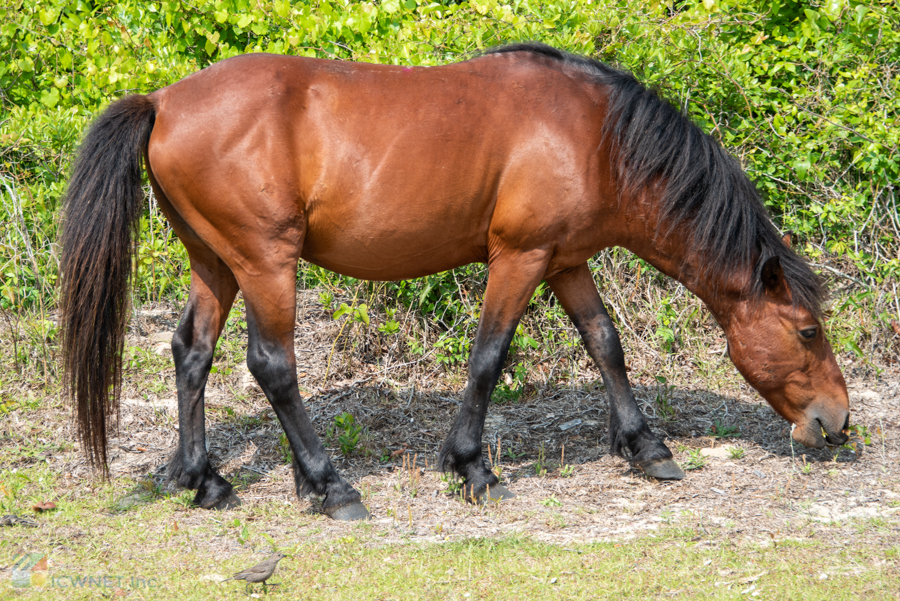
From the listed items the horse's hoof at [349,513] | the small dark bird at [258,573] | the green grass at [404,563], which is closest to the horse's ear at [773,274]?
the green grass at [404,563]

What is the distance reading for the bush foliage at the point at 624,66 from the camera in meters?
5.62

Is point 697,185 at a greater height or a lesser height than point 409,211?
greater

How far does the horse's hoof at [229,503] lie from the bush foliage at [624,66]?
81.4 inches

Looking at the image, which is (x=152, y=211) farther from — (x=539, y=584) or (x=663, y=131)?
(x=539, y=584)

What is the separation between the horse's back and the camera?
3521mm

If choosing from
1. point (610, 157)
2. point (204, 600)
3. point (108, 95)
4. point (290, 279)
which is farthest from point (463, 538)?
point (108, 95)

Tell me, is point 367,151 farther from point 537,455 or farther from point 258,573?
point 537,455

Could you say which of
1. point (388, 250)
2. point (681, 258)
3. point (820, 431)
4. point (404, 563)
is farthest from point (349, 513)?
point (820, 431)

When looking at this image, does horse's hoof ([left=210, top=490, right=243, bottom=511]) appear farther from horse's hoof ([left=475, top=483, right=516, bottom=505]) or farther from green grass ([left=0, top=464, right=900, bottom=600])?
horse's hoof ([left=475, top=483, right=516, bottom=505])

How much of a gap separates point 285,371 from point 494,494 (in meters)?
1.21

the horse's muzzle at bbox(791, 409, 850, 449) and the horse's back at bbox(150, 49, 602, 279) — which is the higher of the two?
the horse's back at bbox(150, 49, 602, 279)

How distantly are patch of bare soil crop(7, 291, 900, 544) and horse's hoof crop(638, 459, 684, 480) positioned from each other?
2.0 inches

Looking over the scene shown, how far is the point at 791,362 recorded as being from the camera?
4.00m

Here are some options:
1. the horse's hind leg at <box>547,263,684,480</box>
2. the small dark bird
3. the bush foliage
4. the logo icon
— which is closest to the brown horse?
the horse's hind leg at <box>547,263,684,480</box>
